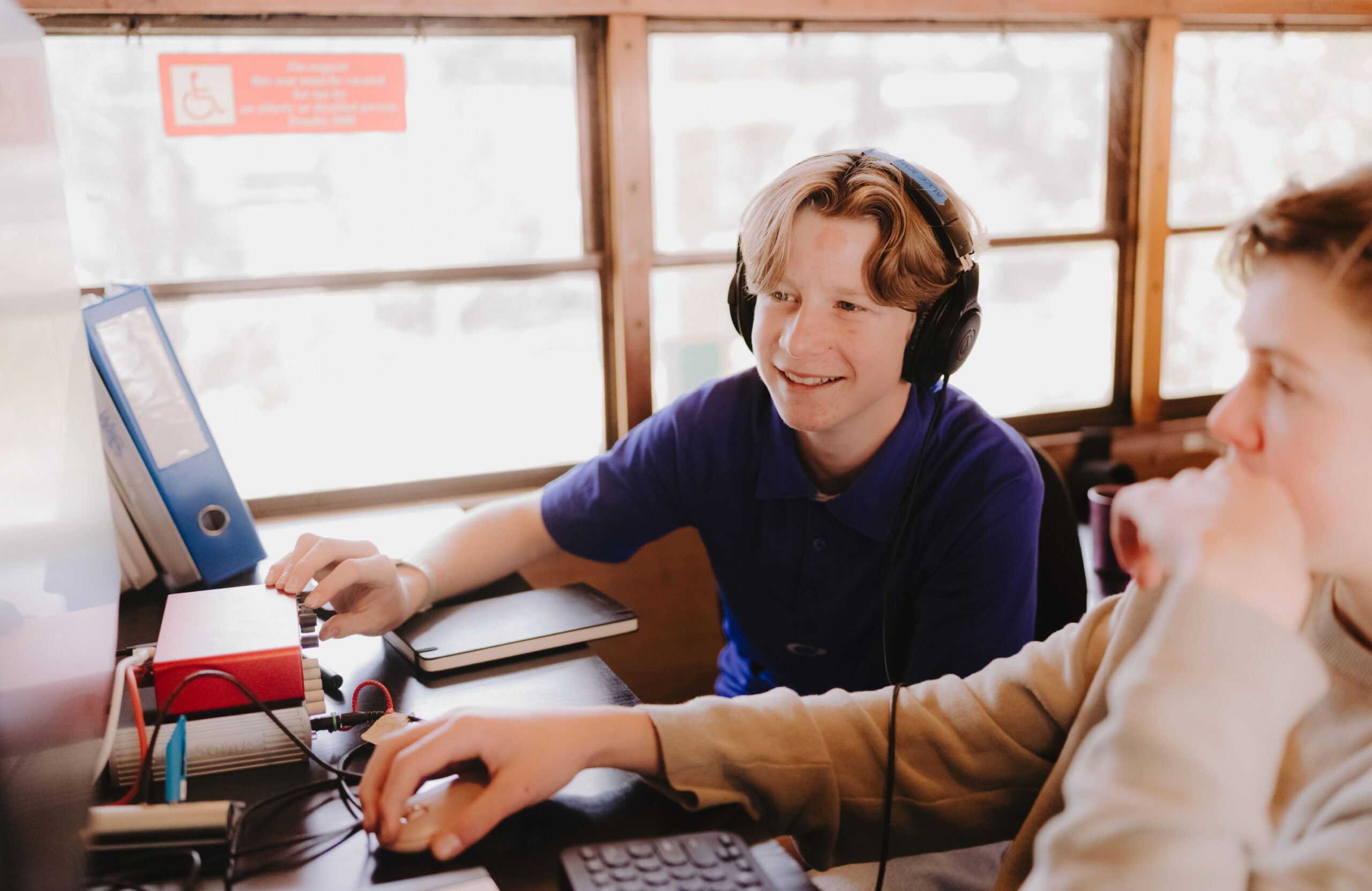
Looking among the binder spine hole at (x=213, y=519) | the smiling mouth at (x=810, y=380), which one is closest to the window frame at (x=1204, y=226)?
the smiling mouth at (x=810, y=380)

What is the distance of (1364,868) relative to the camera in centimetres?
48

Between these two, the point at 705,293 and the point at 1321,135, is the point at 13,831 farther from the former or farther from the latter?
the point at 1321,135

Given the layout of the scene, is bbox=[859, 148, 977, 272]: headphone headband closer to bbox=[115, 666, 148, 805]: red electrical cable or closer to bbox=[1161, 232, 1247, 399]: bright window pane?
bbox=[115, 666, 148, 805]: red electrical cable

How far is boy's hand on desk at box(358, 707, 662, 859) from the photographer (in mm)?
686

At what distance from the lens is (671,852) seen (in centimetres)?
64

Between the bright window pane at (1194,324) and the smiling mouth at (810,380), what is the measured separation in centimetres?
181

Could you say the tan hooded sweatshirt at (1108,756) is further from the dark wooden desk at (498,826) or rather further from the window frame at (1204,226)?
→ the window frame at (1204,226)

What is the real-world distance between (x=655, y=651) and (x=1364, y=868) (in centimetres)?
180

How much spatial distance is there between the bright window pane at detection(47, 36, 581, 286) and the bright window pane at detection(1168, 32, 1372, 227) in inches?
62.2

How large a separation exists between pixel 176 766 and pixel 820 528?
2.44 feet

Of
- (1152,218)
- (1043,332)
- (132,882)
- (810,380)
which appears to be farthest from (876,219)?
(1152,218)

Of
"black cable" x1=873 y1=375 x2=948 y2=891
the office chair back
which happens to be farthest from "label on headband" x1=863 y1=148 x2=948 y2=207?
the office chair back

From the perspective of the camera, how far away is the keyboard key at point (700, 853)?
2.07 feet

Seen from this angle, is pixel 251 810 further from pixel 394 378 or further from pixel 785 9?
pixel 785 9
